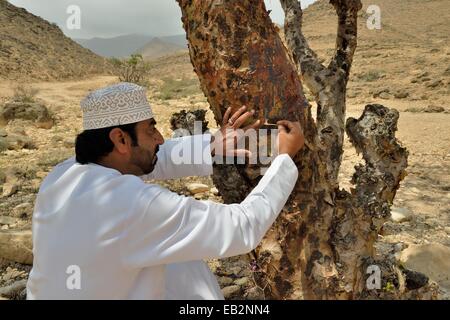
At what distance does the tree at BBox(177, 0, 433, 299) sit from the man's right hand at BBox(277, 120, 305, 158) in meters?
0.07

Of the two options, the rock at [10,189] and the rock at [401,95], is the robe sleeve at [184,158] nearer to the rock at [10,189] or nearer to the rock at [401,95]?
the rock at [10,189]

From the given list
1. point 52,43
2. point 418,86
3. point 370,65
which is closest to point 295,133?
point 418,86

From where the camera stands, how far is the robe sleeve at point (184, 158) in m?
2.15

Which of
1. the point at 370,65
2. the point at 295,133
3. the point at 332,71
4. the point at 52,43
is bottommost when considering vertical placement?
the point at 295,133

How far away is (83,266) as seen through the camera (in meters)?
1.47

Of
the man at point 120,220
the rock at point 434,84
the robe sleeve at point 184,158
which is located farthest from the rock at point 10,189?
the rock at point 434,84

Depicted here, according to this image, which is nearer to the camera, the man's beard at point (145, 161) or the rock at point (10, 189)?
the man's beard at point (145, 161)

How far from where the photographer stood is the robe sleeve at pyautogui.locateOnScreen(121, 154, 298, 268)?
4.70 ft

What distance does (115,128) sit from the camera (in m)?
1.64

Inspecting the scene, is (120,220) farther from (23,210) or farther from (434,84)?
(434,84)

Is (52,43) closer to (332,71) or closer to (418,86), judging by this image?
(418,86)

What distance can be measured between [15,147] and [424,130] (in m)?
7.91

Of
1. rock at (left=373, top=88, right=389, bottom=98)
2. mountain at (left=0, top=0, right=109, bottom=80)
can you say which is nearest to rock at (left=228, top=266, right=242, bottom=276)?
rock at (left=373, top=88, right=389, bottom=98)

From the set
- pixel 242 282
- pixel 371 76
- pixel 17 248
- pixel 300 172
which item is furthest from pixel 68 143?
pixel 371 76
